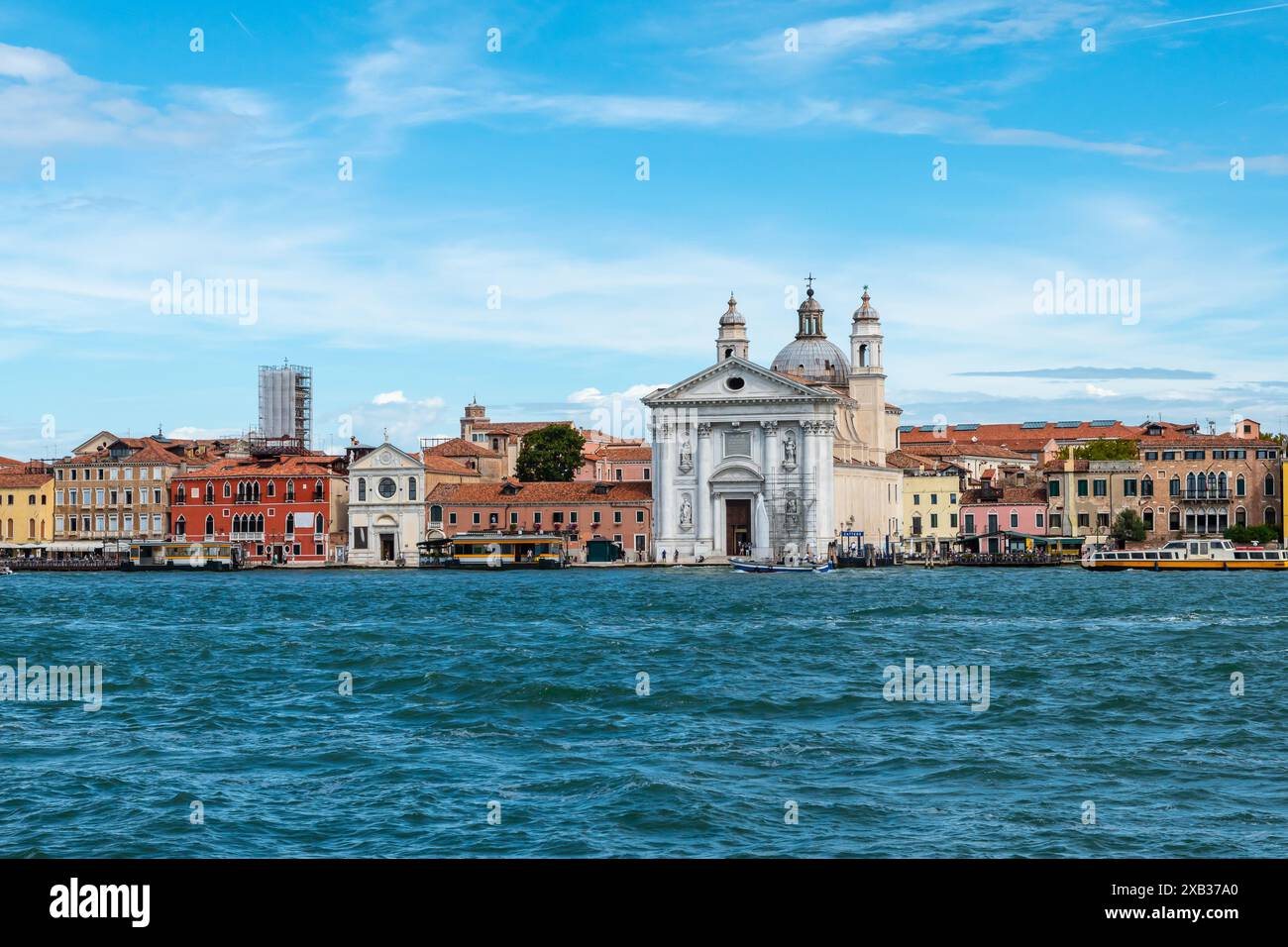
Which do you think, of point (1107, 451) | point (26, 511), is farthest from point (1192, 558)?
point (26, 511)

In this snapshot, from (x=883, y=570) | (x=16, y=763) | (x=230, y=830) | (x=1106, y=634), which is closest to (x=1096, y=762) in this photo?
(x=230, y=830)

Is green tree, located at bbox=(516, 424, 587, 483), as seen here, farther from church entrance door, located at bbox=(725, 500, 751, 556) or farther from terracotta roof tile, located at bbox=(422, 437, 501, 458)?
church entrance door, located at bbox=(725, 500, 751, 556)

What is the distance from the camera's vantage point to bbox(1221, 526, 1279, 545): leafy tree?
57438mm

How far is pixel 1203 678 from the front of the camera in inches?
724

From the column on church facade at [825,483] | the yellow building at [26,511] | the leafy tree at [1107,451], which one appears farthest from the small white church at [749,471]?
the yellow building at [26,511]

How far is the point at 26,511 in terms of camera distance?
218 ft

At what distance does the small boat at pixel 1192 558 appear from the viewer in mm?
52094

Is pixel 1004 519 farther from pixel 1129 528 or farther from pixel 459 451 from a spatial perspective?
pixel 459 451

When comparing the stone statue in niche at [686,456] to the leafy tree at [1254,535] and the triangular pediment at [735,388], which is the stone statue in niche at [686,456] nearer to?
the triangular pediment at [735,388]

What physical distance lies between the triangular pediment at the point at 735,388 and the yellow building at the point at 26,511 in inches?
1035
